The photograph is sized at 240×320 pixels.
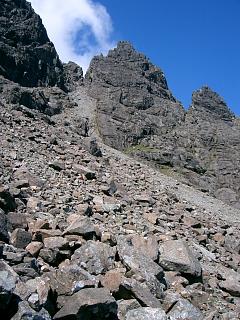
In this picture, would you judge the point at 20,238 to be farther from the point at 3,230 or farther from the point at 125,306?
the point at 125,306

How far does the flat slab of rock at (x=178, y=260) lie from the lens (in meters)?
14.4

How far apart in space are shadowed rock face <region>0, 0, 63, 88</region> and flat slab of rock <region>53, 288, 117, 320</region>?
56510 mm

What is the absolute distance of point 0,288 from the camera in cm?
831

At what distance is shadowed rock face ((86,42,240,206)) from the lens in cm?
6588

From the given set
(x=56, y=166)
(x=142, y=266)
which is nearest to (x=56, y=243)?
(x=142, y=266)

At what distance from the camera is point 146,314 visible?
33.4 ft

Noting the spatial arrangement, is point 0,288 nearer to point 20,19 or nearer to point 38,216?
point 38,216

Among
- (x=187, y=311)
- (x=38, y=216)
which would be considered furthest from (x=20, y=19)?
(x=187, y=311)

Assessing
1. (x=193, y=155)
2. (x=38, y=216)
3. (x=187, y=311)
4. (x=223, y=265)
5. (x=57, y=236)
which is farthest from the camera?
(x=193, y=155)

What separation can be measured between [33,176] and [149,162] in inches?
1792

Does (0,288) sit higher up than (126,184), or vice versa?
(126,184)

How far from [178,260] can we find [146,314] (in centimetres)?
455

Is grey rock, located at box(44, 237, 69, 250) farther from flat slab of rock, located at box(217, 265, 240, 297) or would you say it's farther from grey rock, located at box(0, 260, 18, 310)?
flat slab of rock, located at box(217, 265, 240, 297)


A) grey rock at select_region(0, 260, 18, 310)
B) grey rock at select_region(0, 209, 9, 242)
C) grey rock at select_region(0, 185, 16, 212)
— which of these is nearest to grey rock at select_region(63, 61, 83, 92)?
grey rock at select_region(0, 185, 16, 212)
